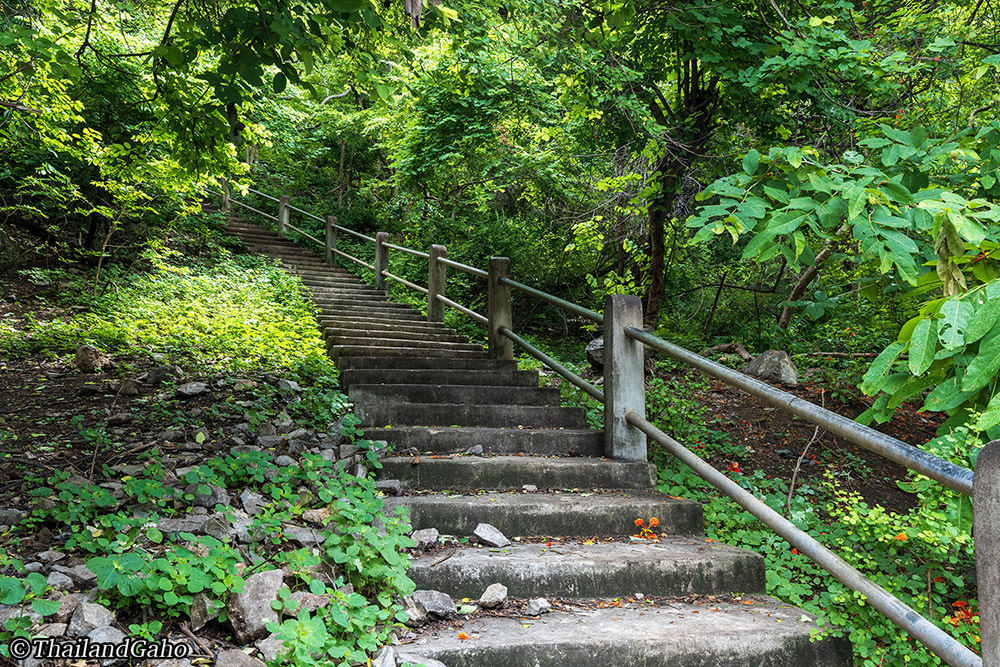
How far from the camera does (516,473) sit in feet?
10.8

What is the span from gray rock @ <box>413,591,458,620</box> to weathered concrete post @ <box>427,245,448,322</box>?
4.81m

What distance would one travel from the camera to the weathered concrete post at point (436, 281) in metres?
6.88

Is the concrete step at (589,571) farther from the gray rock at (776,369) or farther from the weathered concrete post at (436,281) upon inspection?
the weathered concrete post at (436,281)

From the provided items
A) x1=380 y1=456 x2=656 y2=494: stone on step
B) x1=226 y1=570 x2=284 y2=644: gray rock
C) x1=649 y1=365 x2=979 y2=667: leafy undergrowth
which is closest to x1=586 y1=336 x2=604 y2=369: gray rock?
x1=649 y1=365 x2=979 y2=667: leafy undergrowth

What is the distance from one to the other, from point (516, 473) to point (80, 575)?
189cm

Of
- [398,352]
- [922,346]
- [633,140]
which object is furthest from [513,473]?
[633,140]

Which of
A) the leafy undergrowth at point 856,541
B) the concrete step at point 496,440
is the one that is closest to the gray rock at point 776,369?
the leafy undergrowth at point 856,541

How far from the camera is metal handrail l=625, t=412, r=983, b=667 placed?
1436 mm

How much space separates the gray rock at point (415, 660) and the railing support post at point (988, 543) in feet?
4.48

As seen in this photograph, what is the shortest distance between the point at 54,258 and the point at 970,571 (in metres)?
9.38

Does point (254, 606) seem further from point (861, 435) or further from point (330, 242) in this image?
point (330, 242)

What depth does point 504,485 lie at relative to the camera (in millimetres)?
3262

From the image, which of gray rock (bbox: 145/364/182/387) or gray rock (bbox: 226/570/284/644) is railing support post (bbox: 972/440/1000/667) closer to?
gray rock (bbox: 226/570/284/644)

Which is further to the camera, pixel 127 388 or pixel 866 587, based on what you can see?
pixel 127 388
